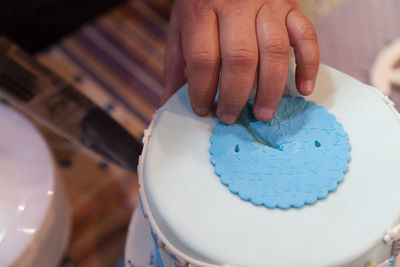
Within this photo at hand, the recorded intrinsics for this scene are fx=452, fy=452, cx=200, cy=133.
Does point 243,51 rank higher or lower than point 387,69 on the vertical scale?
higher

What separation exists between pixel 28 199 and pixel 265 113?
0.41 m

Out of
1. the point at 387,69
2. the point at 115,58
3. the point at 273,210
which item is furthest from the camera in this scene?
the point at 115,58

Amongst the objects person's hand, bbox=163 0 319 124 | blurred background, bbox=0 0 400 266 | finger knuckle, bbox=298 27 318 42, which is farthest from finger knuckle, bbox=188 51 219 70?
blurred background, bbox=0 0 400 266

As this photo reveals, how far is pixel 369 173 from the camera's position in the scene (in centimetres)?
49

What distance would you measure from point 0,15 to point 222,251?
0.94 metres

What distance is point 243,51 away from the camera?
1.60 feet

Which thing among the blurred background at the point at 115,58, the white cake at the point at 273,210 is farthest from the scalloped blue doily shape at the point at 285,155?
the blurred background at the point at 115,58

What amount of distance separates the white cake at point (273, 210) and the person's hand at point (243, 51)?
0.05 m

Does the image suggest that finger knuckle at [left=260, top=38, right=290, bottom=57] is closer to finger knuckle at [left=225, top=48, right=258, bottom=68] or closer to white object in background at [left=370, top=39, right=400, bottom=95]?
finger knuckle at [left=225, top=48, right=258, bottom=68]

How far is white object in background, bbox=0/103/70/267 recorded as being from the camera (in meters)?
0.67

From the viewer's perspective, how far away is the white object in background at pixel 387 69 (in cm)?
80

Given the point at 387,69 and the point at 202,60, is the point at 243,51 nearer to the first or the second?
the point at 202,60

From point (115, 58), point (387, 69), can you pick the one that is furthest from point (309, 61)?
point (115, 58)

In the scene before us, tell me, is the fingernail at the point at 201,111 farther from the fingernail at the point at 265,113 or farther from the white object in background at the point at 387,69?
the white object in background at the point at 387,69
